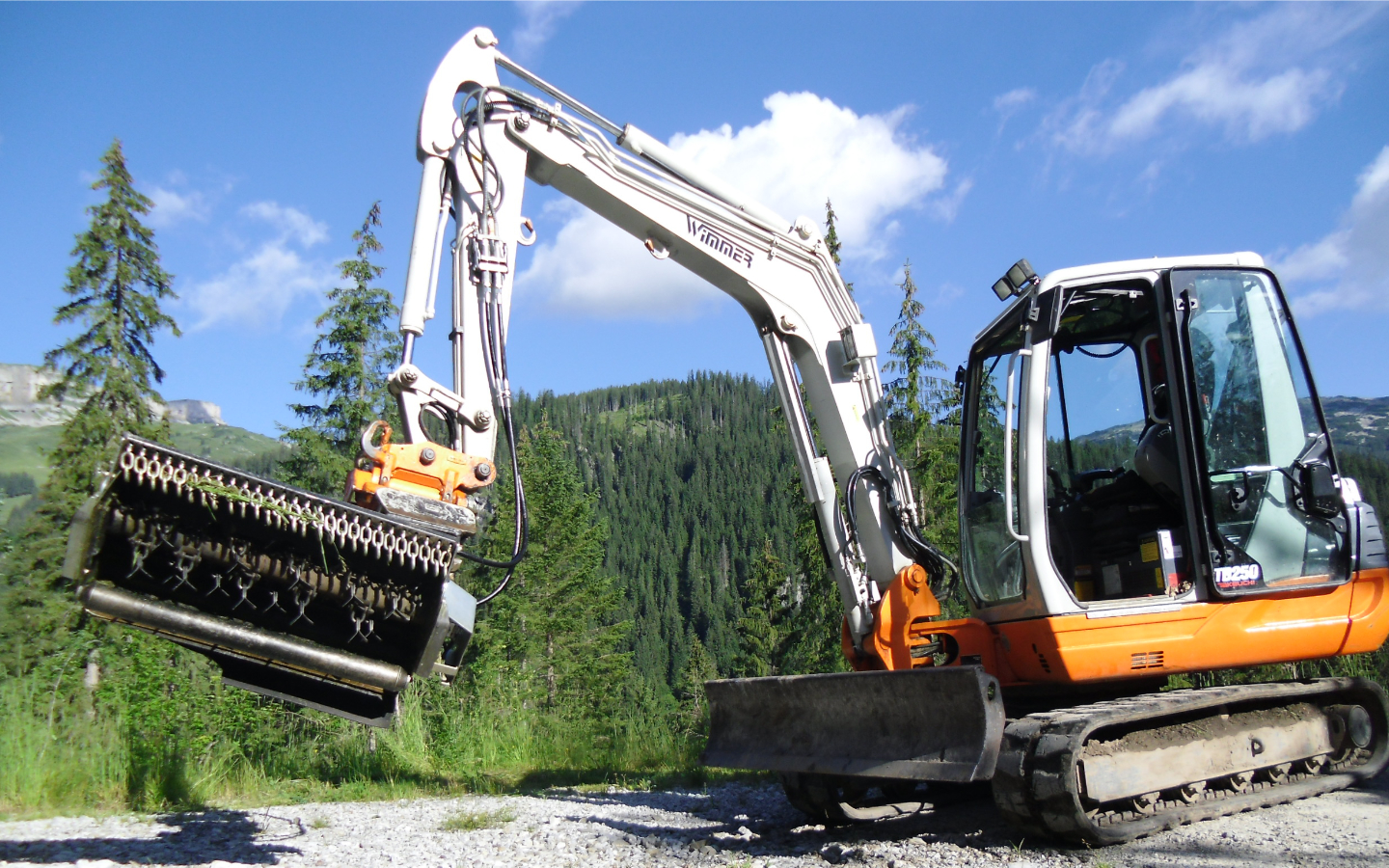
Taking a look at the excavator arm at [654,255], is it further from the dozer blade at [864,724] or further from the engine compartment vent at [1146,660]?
the engine compartment vent at [1146,660]

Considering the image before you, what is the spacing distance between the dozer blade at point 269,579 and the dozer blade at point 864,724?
7.54ft

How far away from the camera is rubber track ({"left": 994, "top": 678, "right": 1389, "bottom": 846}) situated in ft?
15.1

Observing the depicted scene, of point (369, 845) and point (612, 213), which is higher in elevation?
point (612, 213)

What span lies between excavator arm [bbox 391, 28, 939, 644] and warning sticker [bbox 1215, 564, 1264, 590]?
5.55 ft

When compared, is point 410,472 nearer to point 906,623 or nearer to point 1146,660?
point 906,623

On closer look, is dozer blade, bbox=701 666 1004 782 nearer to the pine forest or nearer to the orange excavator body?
the orange excavator body

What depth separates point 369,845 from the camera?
5348mm

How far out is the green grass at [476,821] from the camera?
5895 millimetres

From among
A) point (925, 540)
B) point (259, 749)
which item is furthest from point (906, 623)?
point (259, 749)

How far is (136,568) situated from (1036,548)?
4536 millimetres

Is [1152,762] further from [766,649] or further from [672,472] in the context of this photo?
[672,472]

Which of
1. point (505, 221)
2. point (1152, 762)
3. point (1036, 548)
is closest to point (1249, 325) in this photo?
point (1036, 548)

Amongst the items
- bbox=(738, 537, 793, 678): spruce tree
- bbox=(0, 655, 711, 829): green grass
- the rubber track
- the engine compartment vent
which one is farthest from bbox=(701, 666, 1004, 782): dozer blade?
bbox=(738, 537, 793, 678): spruce tree

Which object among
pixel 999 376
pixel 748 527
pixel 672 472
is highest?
pixel 672 472
